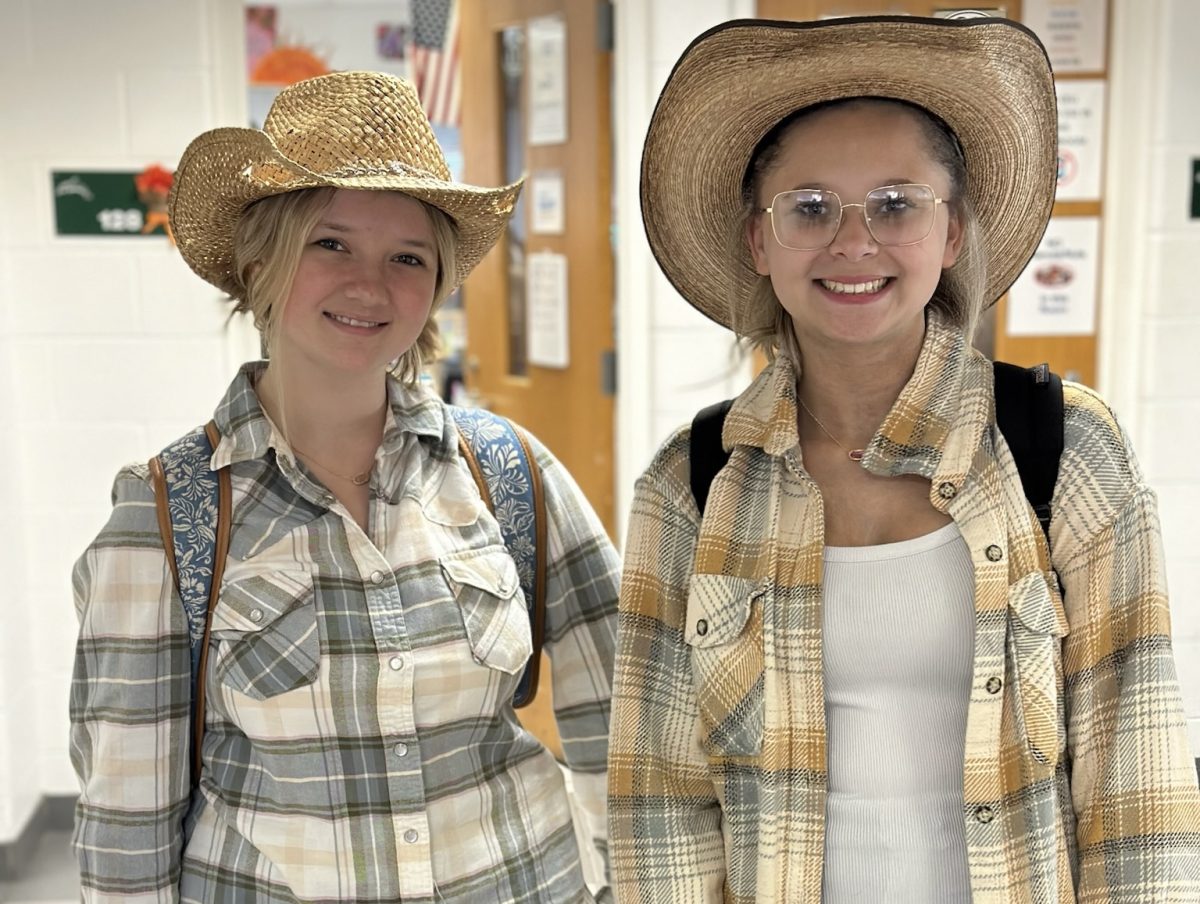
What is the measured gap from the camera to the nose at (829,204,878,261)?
47.8 inches

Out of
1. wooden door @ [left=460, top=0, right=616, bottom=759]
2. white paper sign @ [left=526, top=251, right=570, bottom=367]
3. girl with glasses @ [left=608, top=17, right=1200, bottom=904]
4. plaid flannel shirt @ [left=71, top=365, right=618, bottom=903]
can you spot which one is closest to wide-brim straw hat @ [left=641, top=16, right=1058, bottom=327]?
girl with glasses @ [left=608, top=17, right=1200, bottom=904]

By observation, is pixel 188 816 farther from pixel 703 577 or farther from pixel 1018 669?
pixel 1018 669

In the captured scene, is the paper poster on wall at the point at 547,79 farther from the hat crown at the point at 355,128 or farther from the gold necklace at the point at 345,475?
the gold necklace at the point at 345,475

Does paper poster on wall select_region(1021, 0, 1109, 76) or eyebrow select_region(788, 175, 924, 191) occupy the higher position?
paper poster on wall select_region(1021, 0, 1109, 76)

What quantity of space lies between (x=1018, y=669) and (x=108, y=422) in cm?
247

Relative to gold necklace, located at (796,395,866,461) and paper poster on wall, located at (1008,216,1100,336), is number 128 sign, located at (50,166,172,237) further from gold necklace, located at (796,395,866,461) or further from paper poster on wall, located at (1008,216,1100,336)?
paper poster on wall, located at (1008,216,1100,336)

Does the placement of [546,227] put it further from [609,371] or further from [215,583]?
[215,583]

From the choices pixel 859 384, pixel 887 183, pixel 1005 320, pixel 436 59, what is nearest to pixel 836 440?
pixel 859 384

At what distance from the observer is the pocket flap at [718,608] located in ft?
4.24

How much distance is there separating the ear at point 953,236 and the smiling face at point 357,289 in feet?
2.09

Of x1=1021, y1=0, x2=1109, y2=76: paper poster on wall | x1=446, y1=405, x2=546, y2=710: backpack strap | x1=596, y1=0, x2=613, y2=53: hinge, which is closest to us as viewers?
x1=446, y1=405, x2=546, y2=710: backpack strap

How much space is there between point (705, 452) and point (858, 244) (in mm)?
304

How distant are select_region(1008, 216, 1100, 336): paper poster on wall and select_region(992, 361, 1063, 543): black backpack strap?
6.55 feet

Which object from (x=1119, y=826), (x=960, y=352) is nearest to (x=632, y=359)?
(x=960, y=352)
